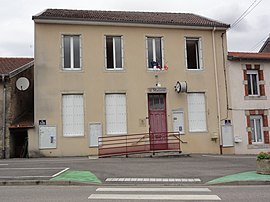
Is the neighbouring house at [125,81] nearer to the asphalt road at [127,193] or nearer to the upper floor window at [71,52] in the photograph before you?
the upper floor window at [71,52]

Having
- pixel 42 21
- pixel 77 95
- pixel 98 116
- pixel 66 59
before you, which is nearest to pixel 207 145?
pixel 98 116

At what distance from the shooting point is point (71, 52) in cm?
1978

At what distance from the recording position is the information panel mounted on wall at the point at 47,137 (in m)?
18.7

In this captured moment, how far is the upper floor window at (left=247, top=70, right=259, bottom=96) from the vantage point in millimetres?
21234

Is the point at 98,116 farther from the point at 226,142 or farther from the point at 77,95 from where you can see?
the point at 226,142

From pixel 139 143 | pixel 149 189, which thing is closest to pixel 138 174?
pixel 149 189

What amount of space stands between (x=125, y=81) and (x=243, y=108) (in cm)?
702

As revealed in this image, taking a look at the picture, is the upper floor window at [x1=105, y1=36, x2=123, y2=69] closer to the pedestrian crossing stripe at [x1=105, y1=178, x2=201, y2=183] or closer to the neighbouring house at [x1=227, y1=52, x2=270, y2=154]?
the neighbouring house at [x1=227, y1=52, x2=270, y2=154]

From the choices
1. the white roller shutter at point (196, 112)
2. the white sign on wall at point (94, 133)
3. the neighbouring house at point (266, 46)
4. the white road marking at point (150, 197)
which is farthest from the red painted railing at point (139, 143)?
the neighbouring house at point (266, 46)

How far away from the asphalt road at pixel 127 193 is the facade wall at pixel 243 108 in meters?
11.0

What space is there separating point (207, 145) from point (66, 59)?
30.1ft

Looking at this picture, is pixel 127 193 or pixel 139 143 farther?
pixel 139 143

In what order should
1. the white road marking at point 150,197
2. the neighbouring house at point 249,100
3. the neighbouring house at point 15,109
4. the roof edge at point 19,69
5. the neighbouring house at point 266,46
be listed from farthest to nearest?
1. the neighbouring house at point 266,46
2. the neighbouring house at point 249,100
3. the roof edge at point 19,69
4. the neighbouring house at point 15,109
5. the white road marking at point 150,197

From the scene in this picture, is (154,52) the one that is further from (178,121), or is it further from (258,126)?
(258,126)
